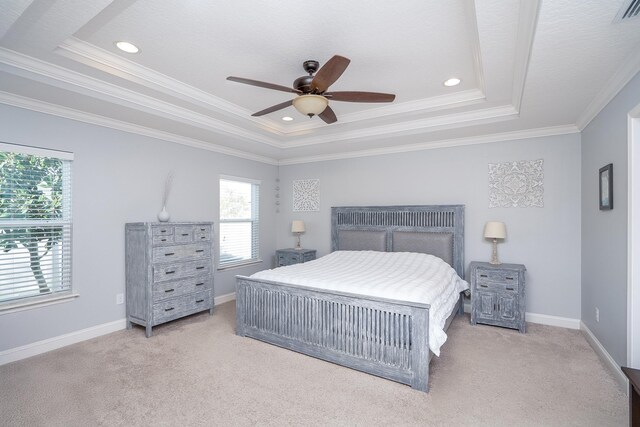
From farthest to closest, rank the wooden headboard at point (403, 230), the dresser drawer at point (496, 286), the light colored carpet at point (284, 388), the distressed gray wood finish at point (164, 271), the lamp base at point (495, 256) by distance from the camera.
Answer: the wooden headboard at point (403, 230), the lamp base at point (495, 256), the dresser drawer at point (496, 286), the distressed gray wood finish at point (164, 271), the light colored carpet at point (284, 388)

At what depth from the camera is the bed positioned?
2.46 m

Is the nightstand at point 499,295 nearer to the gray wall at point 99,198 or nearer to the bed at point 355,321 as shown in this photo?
the bed at point 355,321

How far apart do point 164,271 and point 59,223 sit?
1.09 metres

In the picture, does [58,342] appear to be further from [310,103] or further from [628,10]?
[628,10]

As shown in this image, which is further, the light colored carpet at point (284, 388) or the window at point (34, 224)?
the window at point (34, 224)

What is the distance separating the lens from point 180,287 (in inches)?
150

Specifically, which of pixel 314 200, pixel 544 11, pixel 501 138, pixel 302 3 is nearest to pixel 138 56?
pixel 302 3

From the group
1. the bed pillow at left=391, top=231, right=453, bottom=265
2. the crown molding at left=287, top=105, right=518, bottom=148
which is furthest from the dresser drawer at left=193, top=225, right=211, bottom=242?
the bed pillow at left=391, top=231, right=453, bottom=265

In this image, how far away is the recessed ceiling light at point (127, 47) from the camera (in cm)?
243

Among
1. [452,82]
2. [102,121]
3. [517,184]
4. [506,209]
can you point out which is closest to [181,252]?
[102,121]

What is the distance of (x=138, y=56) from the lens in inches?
103

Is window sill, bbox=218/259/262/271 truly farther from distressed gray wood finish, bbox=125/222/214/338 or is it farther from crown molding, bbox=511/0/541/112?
crown molding, bbox=511/0/541/112

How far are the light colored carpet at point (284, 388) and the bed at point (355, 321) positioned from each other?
0.12 metres

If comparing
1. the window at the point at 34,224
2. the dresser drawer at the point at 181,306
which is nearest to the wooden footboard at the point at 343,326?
the dresser drawer at the point at 181,306
